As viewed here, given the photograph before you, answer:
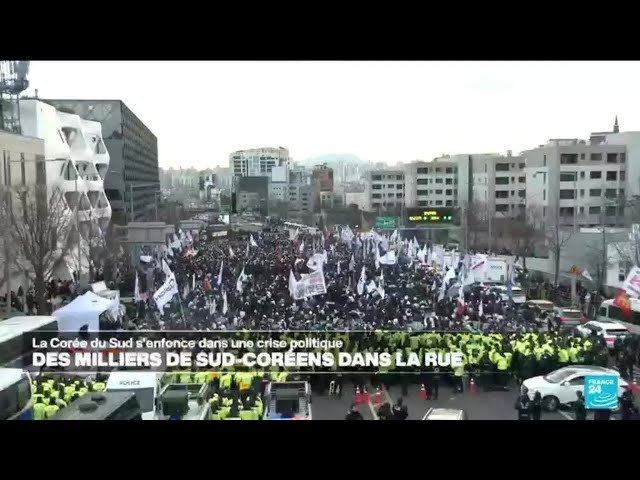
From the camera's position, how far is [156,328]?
4.11 metres

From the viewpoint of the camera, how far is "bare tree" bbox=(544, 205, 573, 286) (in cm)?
465

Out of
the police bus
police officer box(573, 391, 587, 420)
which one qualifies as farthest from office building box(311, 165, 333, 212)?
the police bus

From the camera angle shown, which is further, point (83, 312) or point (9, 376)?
point (83, 312)

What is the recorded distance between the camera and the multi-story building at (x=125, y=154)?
13.4 feet

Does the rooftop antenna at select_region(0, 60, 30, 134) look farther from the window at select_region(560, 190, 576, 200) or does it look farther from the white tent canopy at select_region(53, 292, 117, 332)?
the window at select_region(560, 190, 576, 200)

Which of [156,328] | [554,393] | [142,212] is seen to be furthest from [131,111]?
[554,393]

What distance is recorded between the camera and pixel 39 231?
4094 mm

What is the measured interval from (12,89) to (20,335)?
5.05 ft

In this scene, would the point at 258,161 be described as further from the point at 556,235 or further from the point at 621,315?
the point at 621,315

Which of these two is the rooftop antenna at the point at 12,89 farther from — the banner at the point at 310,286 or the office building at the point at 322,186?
the banner at the point at 310,286

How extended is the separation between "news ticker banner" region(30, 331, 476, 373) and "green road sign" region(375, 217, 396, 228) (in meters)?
1.11

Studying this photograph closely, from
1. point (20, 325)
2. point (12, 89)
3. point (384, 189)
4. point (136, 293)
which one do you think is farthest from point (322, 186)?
point (20, 325)
